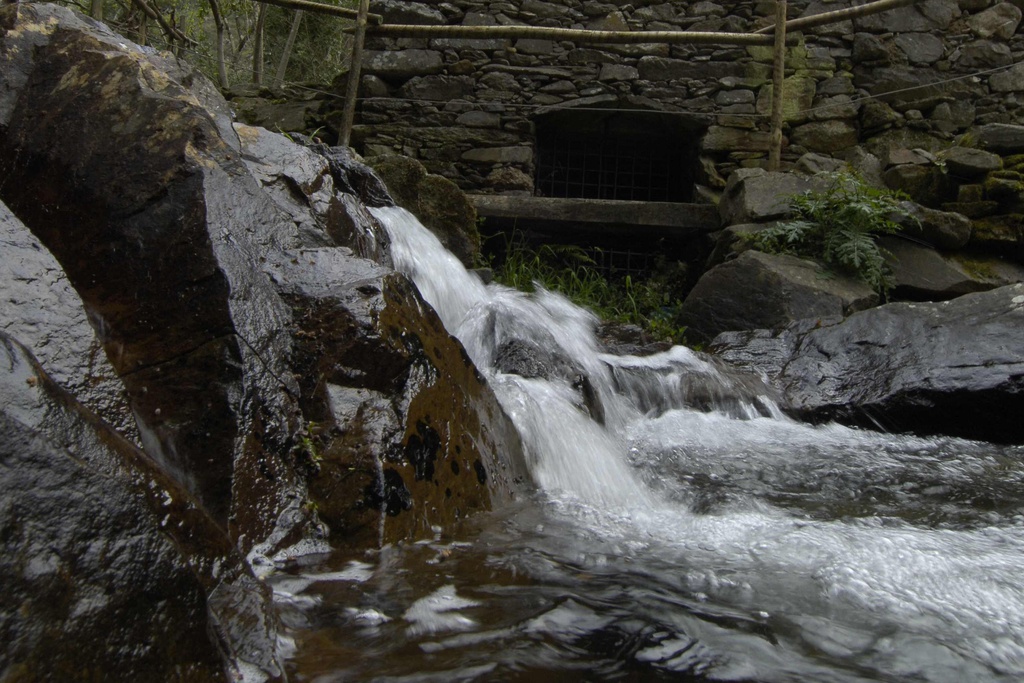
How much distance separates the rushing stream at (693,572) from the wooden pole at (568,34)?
12.5 ft

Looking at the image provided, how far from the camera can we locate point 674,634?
1792 millimetres

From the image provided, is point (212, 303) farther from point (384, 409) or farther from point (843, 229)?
point (843, 229)

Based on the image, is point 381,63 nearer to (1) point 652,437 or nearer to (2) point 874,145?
(2) point 874,145

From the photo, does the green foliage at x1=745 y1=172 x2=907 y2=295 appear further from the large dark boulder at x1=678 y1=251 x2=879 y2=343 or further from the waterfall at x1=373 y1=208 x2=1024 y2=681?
the waterfall at x1=373 y1=208 x2=1024 y2=681

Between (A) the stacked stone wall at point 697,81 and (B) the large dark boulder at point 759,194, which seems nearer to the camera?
(B) the large dark boulder at point 759,194

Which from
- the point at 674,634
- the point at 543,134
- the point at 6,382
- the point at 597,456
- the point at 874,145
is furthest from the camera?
the point at 543,134

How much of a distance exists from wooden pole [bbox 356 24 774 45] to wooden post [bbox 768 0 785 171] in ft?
0.35

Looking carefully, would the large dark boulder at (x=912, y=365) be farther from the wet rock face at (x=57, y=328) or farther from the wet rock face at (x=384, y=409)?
the wet rock face at (x=57, y=328)

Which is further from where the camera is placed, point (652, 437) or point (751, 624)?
point (652, 437)

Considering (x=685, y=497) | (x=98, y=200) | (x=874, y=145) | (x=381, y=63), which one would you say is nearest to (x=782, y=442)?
(x=685, y=497)

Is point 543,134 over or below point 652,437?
over

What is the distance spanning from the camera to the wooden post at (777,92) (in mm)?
6789

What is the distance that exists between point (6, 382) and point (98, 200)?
1.29 meters

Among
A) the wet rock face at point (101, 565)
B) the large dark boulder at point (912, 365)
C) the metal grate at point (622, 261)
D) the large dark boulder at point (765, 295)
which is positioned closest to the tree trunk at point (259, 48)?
the metal grate at point (622, 261)
